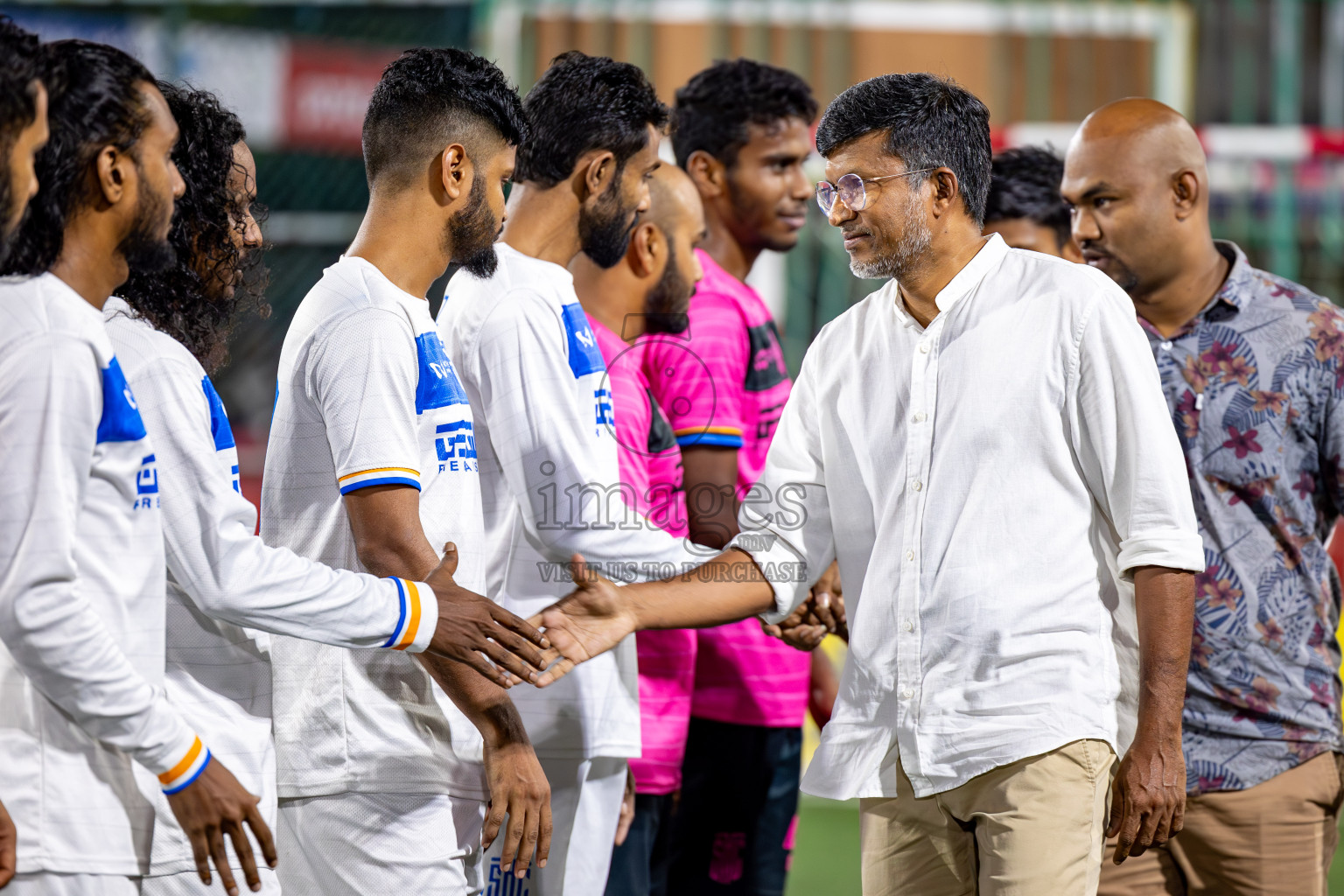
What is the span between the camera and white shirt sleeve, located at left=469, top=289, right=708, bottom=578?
8.10 ft

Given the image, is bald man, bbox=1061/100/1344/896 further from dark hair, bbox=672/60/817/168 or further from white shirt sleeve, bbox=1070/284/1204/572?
dark hair, bbox=672/60/817/168

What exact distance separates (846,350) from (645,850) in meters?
1.22

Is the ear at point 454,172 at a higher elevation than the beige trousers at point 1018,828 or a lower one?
higher

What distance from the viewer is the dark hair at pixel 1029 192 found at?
3.65m

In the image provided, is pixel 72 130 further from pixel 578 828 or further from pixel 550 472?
pixel 578 828

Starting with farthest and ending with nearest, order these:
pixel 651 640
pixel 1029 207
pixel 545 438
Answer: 1. pixel 1029 207
2. pixel 651 640
3. pixel 545 438

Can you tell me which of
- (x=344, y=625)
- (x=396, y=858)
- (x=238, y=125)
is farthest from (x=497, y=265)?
(x=396, y=858)

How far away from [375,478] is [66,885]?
0.69m

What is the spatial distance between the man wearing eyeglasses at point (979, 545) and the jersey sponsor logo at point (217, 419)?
2.22 feet

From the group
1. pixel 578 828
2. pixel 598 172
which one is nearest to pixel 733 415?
pixel 598 172

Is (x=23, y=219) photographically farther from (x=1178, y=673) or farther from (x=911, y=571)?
(x=1178, y=673)

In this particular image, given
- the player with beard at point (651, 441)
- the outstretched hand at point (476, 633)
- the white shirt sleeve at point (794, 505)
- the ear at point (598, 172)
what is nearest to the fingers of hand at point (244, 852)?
the outstretched hand at point (476, 633)

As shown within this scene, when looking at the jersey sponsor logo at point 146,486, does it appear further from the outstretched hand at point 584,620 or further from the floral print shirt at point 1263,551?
the floral print shirt at point 1263,551

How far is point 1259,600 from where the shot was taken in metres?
2.64
